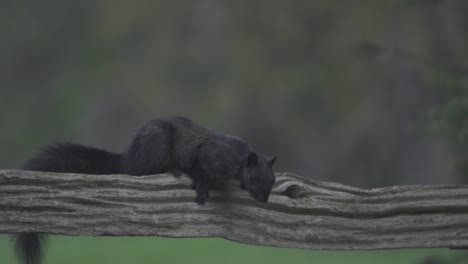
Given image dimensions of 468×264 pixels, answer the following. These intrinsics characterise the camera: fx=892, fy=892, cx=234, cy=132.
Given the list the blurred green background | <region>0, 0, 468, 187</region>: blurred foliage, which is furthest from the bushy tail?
<region>0, 0, 468, 187</region>: blurred foliage

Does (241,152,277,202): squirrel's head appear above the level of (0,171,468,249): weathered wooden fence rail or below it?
above

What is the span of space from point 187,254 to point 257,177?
6.76 m

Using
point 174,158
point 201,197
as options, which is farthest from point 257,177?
point 174,158

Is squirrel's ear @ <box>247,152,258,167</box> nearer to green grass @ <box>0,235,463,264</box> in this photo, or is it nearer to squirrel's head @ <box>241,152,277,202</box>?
squirrel's head @ <box>241,152,277,202</box>

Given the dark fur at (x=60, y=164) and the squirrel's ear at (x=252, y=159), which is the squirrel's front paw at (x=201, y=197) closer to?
the dark fur at (x=60, y=164)

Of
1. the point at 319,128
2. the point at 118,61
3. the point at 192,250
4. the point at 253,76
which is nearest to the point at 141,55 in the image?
the point at 118,61

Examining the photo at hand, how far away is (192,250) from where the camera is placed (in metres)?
12.5

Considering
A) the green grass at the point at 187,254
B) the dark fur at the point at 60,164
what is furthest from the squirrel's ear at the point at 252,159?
the green grass at the point at 187,254

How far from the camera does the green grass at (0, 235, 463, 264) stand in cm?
1120

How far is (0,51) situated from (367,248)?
18646mm

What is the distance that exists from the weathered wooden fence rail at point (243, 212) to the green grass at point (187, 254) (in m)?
5.57

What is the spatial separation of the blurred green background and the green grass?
0.33 metres

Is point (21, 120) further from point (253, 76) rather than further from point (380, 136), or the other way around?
point (380, 136)

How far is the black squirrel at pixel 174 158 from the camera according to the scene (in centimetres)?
552
